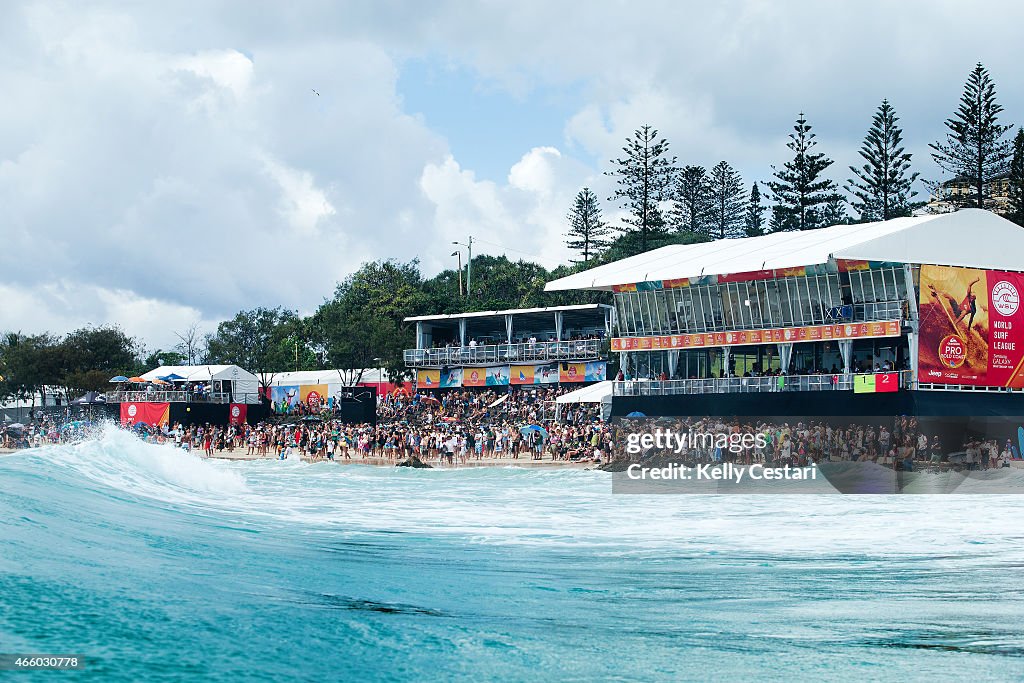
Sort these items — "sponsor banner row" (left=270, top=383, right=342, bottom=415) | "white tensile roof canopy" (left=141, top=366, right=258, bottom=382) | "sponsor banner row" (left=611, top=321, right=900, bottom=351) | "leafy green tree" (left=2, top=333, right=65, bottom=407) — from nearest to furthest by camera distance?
"sponsor banner row" (left=611, top=321, right=900, bottom=351), "white tensile roof canopy" (left=141, top=366, right=258, bottom=382), "sponsor banner row" (left=270, top=383, right=342, bottom=415), "leafy green tree" (left=2, top=333, right=65, bottom=407)

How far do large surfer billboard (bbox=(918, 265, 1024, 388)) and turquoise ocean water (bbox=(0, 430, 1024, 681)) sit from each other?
51.4 feet

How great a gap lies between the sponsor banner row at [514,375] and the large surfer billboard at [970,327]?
16928 millimetres

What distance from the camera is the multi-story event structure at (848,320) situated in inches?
1300

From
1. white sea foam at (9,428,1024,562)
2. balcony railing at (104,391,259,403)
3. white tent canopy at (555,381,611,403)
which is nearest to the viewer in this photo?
white sea foam at (9,428,1024,562)

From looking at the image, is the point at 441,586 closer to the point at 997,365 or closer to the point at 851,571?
the point at 851,571

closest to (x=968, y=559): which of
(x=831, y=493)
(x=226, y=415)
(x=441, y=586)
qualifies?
(x=441, y=586)

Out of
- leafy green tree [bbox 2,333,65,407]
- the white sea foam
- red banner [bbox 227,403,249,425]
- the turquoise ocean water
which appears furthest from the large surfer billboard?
leafy green tree [bbox 2,333,65,407]

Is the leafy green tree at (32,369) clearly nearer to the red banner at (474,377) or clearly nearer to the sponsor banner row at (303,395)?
the sponsor banner row at (303,395)

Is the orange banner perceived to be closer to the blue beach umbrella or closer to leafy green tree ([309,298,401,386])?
leafy green tree ([309,298,401,386])

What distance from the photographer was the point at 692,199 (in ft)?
229

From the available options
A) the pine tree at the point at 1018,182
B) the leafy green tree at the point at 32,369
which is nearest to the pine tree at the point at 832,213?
the pine tree at the point at 1018,182

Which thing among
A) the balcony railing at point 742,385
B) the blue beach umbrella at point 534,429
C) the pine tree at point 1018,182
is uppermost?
the pine tree at point 1018,182

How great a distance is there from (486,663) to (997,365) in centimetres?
2979

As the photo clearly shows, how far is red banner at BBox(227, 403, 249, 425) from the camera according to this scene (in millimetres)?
49875
